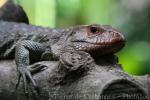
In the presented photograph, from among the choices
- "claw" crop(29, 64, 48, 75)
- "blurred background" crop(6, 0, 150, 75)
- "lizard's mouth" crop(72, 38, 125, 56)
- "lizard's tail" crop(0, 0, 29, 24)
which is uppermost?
"lizard's tail" crop(0, 0, 29, 24)

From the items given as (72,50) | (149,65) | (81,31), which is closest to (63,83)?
(72,50)

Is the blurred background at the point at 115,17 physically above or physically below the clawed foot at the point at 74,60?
below

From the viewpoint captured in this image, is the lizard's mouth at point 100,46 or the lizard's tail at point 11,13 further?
the lizard's tail at point 11,13

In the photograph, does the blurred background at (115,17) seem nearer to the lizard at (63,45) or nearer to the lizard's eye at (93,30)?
the lizard at (63,45)

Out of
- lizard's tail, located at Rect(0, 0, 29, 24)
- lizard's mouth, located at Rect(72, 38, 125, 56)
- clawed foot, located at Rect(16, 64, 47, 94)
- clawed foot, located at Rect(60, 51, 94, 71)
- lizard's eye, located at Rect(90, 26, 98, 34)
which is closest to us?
clawed foot, located at Rect(60, 51, 94, 71)

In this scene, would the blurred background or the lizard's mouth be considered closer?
the lizard's mouth

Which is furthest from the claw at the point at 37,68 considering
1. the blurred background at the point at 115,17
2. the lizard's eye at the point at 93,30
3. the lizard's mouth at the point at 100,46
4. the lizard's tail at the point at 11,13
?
the blurred background at the point at 115,17

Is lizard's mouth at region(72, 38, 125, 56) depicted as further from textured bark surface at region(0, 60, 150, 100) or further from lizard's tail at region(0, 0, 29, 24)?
lizard's tail at region(0, 0, 29, 24)

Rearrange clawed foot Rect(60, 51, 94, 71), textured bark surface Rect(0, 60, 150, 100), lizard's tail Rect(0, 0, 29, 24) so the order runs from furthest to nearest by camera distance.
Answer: lizard's tail Rect(0, 0, 29, 24), clawed foot Rect(60, 51, 94, 71), textured bark surface Rect(0, 60, 150, 100)

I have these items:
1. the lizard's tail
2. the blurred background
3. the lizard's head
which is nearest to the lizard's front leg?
the lizard's head
